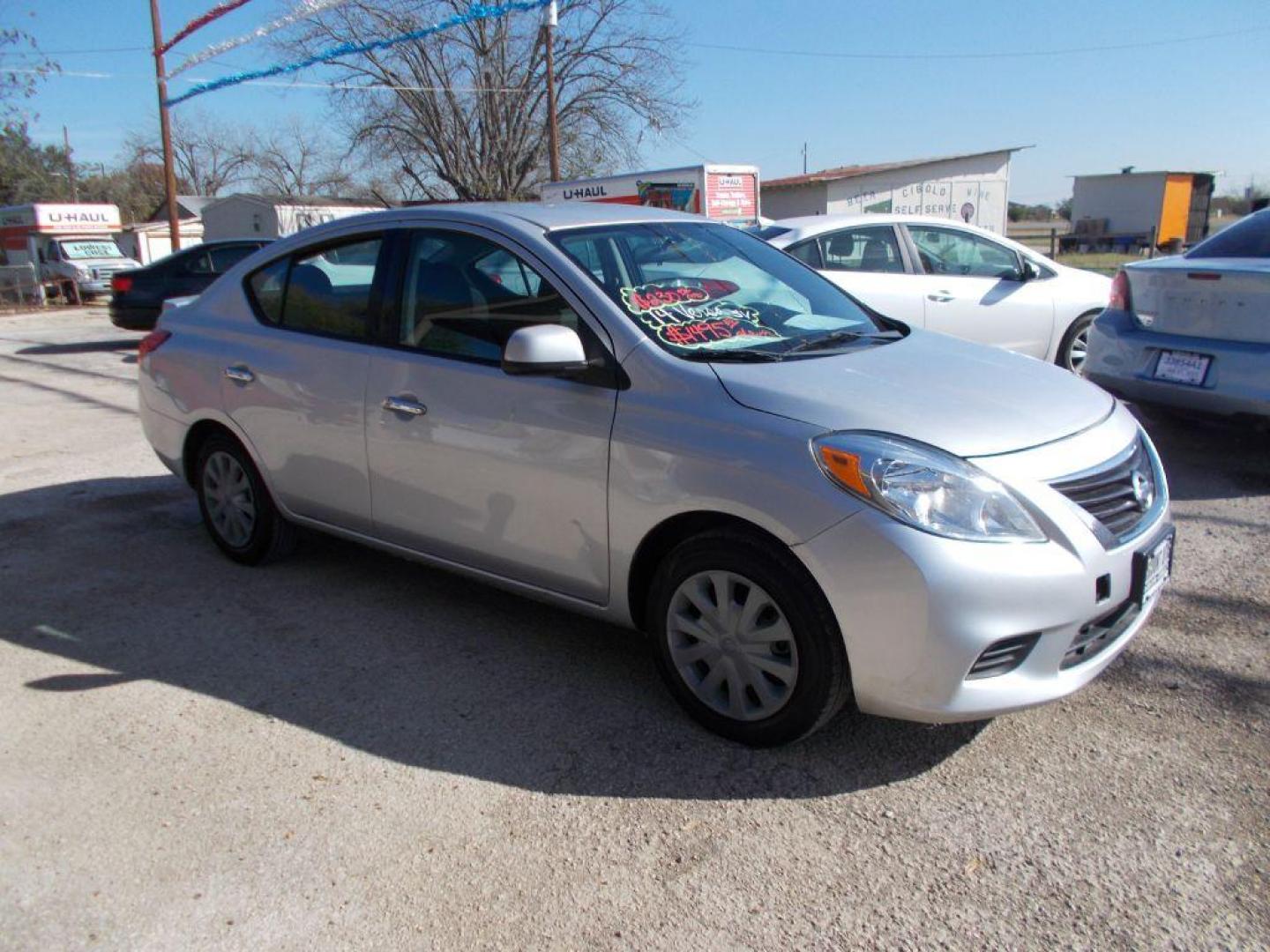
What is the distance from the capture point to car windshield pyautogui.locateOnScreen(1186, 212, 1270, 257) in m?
5.62

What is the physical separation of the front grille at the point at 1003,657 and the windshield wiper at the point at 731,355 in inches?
45.9

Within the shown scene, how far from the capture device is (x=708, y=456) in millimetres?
2996

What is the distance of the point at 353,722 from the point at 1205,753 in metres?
2.69

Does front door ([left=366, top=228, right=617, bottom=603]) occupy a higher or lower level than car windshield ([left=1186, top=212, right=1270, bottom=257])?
lower

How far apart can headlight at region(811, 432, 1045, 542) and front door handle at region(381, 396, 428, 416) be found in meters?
1.66

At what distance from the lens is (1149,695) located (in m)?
3.40

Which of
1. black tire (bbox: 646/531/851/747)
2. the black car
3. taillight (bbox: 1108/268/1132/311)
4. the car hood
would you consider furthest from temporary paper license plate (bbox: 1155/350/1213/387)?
the black car

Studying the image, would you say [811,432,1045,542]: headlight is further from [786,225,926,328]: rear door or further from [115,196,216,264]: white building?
[115,196,216,264]: white building

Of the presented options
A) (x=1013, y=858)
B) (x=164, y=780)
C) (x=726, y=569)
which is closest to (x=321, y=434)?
(x=164, y=780)

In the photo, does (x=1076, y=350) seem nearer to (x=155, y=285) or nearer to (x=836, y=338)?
(x=836, y=338)

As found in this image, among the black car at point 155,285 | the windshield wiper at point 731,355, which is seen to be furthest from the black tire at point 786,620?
the black car at point 155,285

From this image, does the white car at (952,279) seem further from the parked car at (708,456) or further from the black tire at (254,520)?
the black tire at (254,520)

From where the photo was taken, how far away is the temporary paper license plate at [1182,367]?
5523 millimetres

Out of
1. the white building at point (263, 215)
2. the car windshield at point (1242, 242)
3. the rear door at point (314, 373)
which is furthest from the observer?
the white building at point (263, 215)
